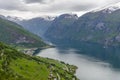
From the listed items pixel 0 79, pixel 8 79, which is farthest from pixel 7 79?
pixel 0 79

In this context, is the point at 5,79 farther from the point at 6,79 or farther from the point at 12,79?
the point at 12,79

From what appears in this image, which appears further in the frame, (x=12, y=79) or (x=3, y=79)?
(x=12, y=79)

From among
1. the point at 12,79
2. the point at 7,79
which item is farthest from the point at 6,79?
the point at 12,79

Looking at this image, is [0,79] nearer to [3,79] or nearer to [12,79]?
[3,79]

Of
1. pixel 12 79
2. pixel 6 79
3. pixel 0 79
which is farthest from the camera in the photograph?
pixel 12 79

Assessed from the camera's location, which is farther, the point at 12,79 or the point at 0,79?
the point at 12,79

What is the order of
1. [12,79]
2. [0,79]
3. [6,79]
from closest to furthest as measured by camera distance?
[0,79] → [6,79] → [12,79]

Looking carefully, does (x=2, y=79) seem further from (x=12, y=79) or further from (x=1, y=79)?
(x=12, y=79)

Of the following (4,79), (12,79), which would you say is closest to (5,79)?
(4,79)
